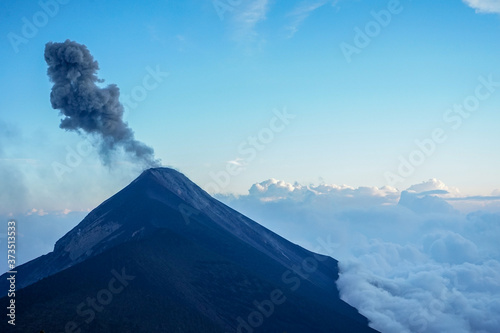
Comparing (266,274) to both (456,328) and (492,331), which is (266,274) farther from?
(492,331)

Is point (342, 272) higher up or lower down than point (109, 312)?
higher up


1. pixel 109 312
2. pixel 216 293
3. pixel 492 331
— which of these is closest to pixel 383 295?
pixel 492 331

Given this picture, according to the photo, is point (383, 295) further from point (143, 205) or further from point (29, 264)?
point (29, 264)

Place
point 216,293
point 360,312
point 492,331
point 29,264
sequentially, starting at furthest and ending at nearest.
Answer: point 492,331 < point 360,312 < point 29,264 < point 216,293

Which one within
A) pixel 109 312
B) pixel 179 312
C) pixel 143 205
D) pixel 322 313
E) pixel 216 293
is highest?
pixel 143 205

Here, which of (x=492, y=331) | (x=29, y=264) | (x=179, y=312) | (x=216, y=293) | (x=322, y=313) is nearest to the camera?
(x=179, y=312)

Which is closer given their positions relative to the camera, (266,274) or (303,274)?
(266,274)
